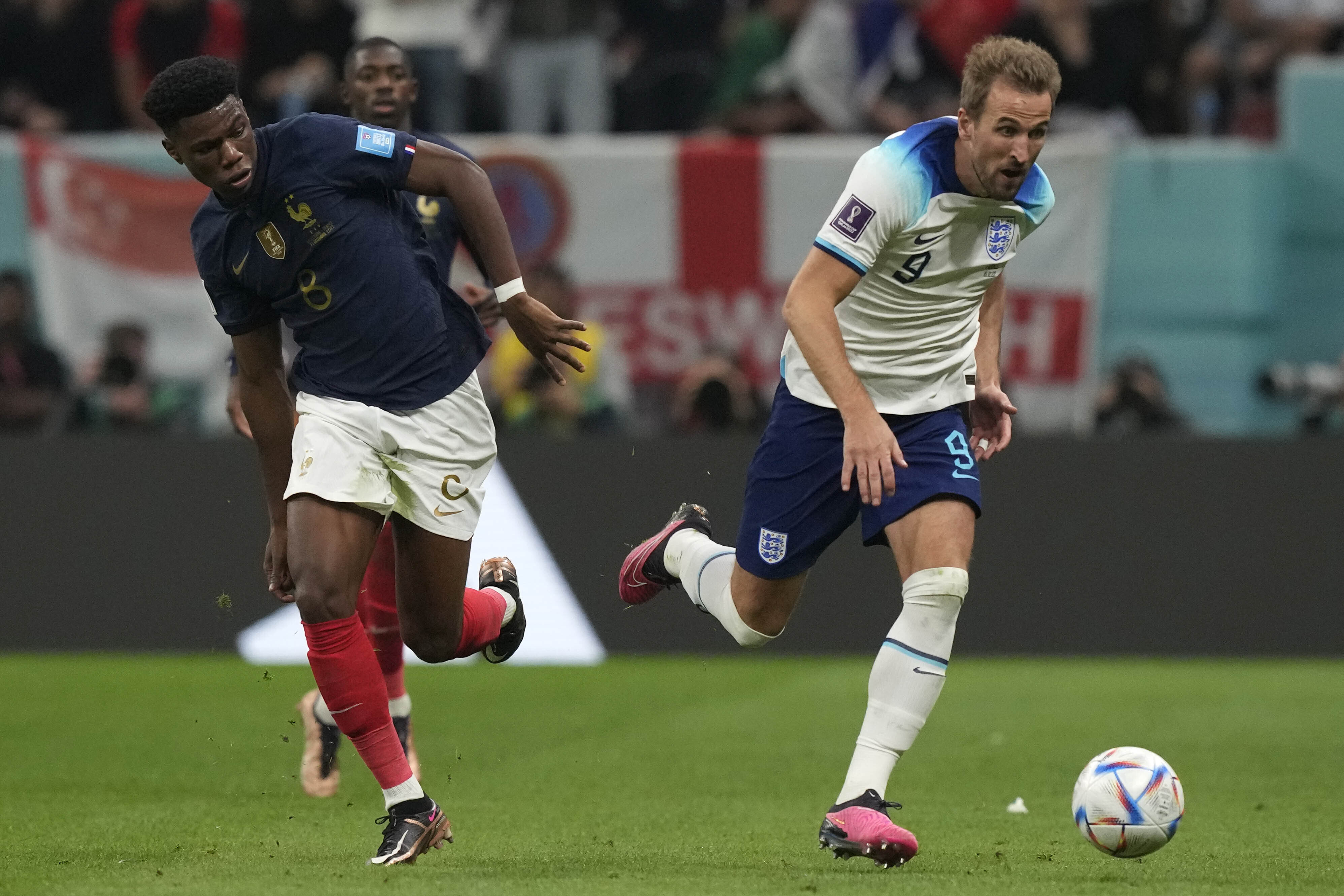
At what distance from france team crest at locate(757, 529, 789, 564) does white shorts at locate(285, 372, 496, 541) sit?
2.88ft

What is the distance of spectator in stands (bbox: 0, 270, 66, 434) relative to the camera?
12.4m

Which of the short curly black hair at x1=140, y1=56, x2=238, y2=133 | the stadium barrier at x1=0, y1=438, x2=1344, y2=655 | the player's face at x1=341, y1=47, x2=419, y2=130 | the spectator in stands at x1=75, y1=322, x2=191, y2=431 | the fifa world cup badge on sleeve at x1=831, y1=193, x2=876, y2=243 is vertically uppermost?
the short curly black hair at x1=140, y1=56, x2=238, y2=133

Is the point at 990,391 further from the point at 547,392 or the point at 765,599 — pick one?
the point at 547,392

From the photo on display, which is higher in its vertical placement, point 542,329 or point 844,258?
point 844,258

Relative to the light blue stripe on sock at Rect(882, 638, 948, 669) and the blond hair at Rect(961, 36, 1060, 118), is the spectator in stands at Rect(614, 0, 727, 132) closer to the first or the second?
the blond hair at Rect(961, 36, 1060, 118)

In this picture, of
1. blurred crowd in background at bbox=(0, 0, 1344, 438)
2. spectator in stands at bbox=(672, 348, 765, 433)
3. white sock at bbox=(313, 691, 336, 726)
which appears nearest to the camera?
white sock at bbox=(313, 691, 336, 726)

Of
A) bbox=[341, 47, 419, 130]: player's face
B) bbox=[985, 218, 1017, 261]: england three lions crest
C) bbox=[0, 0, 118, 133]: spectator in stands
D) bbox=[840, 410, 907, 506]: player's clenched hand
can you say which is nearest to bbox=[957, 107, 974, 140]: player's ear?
bbox=[985, 218, 1017, 261]: england three lions crest

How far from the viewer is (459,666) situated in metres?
11.7

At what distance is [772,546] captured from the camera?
6.09 meters

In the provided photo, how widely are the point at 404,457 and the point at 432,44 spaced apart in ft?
24.9

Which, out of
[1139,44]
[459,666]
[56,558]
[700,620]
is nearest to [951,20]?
[1139,44]

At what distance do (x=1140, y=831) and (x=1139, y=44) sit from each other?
372 inches

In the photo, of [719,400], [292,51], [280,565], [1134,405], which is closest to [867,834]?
[280,565]

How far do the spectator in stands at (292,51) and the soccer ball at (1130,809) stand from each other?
366 inches
